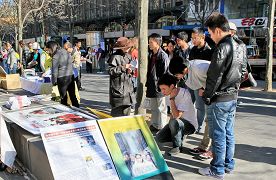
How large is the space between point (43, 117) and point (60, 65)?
274cm

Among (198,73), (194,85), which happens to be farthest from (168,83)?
(198,73)

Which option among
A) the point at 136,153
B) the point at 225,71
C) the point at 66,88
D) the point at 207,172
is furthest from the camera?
the point at 66,88

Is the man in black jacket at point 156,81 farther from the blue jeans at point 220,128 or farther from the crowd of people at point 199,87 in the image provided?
the blue jeans at point 220,128

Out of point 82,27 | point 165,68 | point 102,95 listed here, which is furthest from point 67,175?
point 82,27

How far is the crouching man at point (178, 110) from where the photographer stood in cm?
424

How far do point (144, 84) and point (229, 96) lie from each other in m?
2.24

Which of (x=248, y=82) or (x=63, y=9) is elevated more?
(x=63, y=9)

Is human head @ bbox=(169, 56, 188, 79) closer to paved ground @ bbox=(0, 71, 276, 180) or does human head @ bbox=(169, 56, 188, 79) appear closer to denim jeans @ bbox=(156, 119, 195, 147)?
denim jeans @ bbox=(156, 119, 195, 147)

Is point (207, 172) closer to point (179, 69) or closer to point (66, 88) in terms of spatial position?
point (179, 69)

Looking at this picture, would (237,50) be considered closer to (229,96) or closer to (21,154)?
(229,96)

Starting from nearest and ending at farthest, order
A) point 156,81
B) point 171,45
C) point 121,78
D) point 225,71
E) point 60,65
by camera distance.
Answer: point 225,71 < point 121,78 < point 156,81 < point 60,65 < point 171,45

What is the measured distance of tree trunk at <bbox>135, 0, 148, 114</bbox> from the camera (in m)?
5.38

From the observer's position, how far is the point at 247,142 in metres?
4.97

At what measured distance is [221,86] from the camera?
3.45 metres
